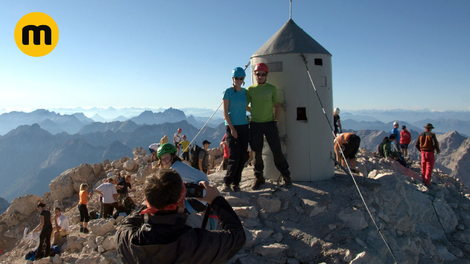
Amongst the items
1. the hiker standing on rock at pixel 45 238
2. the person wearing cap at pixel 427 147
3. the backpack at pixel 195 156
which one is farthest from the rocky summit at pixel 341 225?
the backpack at pixel 195 156

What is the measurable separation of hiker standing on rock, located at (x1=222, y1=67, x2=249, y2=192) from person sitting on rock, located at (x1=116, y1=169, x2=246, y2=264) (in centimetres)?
313

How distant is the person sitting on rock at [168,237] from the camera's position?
1.88 m

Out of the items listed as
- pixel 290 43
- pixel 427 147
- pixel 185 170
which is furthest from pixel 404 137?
pixel 185 170

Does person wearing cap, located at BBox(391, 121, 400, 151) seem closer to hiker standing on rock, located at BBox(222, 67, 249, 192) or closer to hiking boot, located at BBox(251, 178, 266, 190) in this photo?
hiking boot, located at BBox(251, 178, 266, 190)

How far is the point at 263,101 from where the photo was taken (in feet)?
17.1

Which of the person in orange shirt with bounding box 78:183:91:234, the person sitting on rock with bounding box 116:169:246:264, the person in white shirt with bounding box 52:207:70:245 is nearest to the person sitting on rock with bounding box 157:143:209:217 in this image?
the person sitting on rock with bounding box 116:169:246:264

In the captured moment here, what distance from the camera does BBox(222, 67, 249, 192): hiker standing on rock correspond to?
16.7 feet

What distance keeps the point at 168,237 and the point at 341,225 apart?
3.68 m

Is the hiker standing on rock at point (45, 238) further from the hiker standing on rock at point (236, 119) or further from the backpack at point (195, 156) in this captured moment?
the hiker standing on rock at point (236, 119)

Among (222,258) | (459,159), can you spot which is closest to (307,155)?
(222,258)

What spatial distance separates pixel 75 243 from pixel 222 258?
5643mm

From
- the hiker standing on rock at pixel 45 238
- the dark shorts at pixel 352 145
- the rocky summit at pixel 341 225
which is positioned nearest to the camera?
the rocky summit at pixel 341 225

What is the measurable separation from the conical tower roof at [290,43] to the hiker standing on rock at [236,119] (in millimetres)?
1066

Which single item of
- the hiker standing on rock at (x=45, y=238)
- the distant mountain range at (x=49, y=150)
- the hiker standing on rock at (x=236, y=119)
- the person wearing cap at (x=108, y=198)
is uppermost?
the hiker standing on rock at (x=236, y=119)
